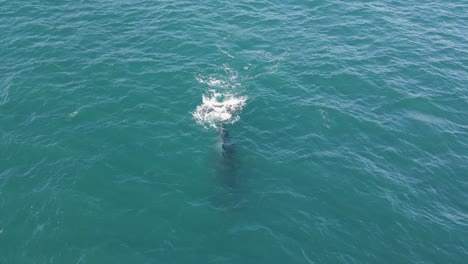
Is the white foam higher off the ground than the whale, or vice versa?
the white foam

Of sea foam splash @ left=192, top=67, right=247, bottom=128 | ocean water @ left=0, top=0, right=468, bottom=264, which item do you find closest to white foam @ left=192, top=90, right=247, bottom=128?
sea foam splash @ left=192, top=67, right=247, bottom=128

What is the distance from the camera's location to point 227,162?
71375mm

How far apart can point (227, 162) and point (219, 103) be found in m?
17.0

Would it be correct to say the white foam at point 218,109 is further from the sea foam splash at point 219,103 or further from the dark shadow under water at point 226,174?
the dark shadow under water at point 226,174

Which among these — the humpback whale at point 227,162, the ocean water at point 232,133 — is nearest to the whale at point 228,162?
the humpback whale at point 227,162

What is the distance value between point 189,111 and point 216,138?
381 inches


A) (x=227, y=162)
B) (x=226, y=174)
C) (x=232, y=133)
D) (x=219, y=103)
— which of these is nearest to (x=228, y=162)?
(x=227, y=162)

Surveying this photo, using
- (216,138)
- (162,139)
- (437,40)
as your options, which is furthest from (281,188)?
(437,40)

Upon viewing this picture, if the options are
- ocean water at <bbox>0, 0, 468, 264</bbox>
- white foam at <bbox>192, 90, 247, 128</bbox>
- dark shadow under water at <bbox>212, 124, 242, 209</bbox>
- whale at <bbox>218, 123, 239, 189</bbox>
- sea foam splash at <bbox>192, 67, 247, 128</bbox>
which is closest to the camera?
ocean water at <bbox>0, 0, 468, 264</bbox>

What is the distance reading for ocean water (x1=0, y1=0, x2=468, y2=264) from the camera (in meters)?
59.7

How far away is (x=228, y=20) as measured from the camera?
107938mm

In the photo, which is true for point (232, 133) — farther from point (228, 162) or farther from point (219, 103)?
point (219, 103)

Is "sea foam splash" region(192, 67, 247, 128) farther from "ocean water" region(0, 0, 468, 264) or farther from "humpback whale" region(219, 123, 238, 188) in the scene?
"humpback whale" region(219, 123, 238, 188)

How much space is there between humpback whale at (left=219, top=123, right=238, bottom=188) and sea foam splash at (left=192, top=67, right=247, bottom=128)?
13.1 ft
